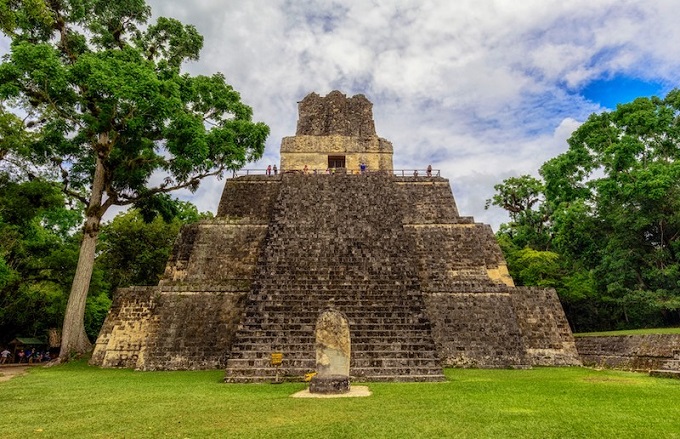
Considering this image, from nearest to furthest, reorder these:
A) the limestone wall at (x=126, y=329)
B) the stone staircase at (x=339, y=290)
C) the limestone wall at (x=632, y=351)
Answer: the stone staircase at (x=339, y=290) < the limestone wall at (x=632, y=351) < the limestone wall at (x=126, y=329)

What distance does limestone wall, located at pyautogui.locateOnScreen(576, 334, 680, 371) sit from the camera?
945 cm

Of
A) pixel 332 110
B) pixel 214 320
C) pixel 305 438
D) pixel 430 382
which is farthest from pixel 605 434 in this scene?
pixel 332 110

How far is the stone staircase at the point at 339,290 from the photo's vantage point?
8664 millimetres

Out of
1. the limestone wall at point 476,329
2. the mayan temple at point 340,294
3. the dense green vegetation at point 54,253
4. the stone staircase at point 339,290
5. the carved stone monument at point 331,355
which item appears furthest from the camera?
the dense green vegetation at point 54,253

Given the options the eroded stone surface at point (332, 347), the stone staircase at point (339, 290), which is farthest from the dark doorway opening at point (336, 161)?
the eroded stone surface at point (332, 347)

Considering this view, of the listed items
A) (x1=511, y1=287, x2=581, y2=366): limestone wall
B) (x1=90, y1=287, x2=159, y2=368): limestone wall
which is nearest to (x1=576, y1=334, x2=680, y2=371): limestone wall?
(x1=511, y1=287, x2=581, y2=366): limestone wall

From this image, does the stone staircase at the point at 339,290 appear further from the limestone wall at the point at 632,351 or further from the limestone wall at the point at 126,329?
the limestone wall at the point at 632,351

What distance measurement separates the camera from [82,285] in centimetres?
1337

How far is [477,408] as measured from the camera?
216 inches

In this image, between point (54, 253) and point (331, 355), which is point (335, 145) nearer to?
point (54, 253)

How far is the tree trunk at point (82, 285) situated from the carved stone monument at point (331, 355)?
9.46 meters

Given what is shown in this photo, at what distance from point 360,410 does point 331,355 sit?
1.82 metres

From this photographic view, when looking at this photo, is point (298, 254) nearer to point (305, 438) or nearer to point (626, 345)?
point (305, 438)

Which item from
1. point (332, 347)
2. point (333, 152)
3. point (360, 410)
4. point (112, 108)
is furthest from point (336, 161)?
point (360, 410)
